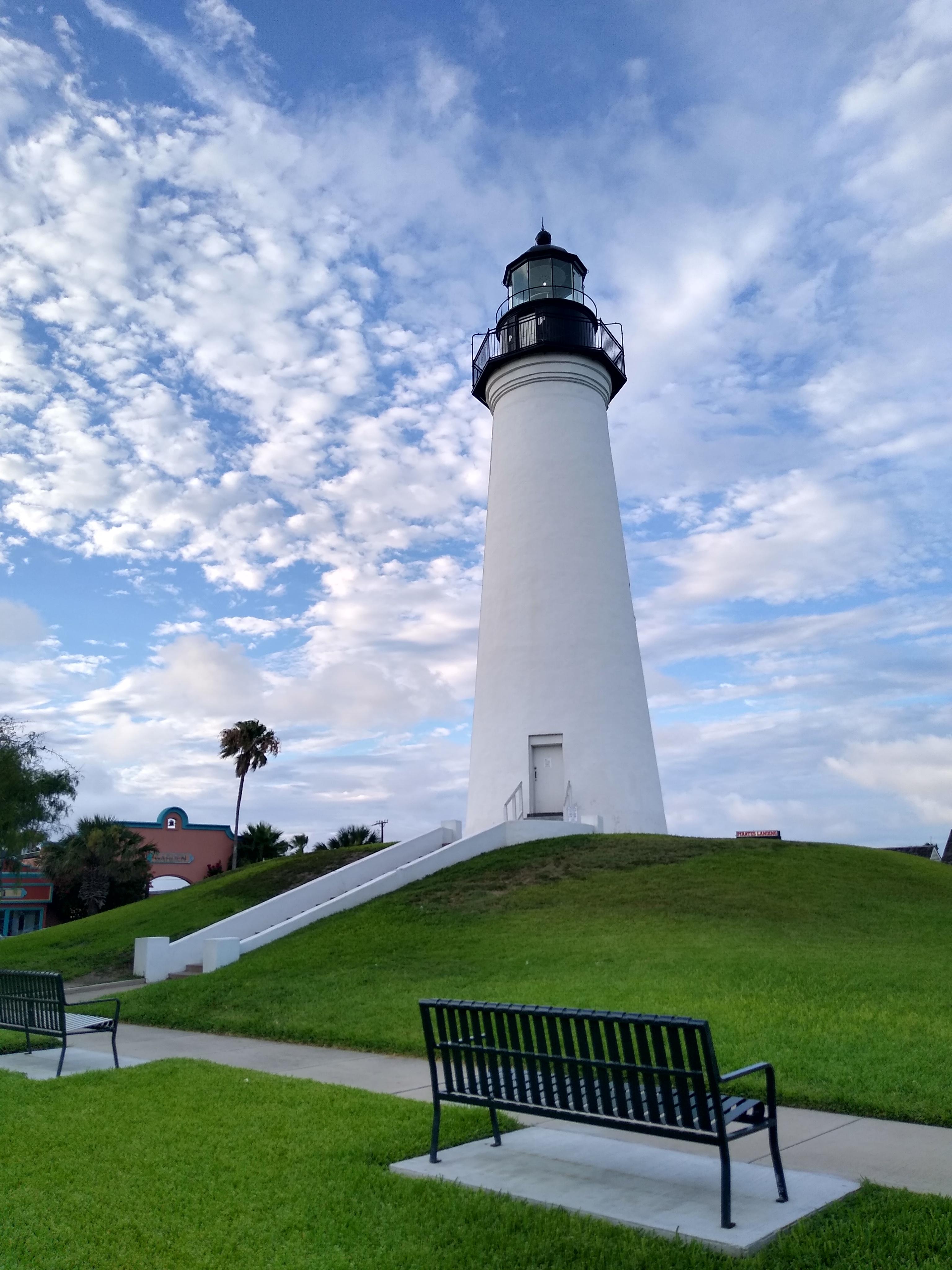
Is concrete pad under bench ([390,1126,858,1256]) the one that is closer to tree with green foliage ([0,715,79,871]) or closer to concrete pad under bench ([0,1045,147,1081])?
concrete pad under bench ([0,1045,147,1081])

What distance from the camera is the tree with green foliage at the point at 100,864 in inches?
1647

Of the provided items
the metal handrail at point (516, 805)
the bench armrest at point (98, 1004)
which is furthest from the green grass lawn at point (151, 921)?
the metal handrail at point (516, 805)

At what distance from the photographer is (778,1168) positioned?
4785 mm

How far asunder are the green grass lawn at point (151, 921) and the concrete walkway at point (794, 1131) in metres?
10.0

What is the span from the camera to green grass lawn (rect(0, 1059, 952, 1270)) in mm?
4246

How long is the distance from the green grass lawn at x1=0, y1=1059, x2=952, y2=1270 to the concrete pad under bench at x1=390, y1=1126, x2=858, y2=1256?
0.42 feet

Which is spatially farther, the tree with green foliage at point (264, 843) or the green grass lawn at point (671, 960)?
the tree with green foliage at point (264, 843)

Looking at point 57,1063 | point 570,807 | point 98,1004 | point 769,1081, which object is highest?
point 570,807

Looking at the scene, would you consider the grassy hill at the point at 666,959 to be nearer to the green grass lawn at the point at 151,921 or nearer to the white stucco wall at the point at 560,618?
the green grass lawn at the point at 151,921

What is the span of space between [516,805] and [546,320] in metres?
13.1

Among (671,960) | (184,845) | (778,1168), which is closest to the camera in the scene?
(778,1168)

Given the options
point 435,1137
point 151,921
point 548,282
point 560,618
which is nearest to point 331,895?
point 151,921

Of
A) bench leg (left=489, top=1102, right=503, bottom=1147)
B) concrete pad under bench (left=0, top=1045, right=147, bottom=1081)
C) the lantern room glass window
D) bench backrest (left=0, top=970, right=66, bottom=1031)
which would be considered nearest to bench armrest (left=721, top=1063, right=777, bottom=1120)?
bench leg (left=489, top=1102, right=503, bottom=1147)

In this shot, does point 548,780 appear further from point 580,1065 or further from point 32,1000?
point 580,1065
